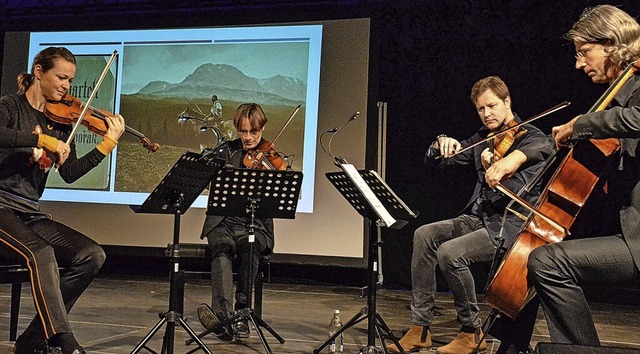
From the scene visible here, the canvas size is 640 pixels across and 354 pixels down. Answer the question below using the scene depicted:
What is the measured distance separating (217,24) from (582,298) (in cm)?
446

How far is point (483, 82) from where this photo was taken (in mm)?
3709

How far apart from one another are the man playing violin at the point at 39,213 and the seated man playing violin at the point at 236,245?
74cm

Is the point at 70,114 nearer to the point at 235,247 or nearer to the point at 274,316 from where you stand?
the point at 235,247

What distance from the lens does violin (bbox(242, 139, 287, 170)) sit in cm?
412

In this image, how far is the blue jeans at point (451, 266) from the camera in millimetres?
3557

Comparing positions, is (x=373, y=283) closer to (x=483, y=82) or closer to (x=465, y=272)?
(x=465, y=272)

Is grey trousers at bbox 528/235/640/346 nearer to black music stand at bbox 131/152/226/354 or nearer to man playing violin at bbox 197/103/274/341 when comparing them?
black music stand at bbox 131/152/226/354

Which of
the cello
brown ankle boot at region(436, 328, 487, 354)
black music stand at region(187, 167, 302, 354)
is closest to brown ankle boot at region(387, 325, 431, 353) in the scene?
brown ankle boot at region(436, 328, 487, 354)

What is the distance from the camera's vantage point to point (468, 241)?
142 inches

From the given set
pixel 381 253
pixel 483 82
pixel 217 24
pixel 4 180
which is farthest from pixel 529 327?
pixel 217 24

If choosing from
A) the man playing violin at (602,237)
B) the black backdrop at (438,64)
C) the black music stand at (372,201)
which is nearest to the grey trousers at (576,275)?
the man playing violin at (602,237)

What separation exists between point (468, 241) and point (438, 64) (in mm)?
2627

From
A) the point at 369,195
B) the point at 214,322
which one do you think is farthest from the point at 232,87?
the point at 369,195

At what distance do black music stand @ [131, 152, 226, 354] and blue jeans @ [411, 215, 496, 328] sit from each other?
1175 millimetres
